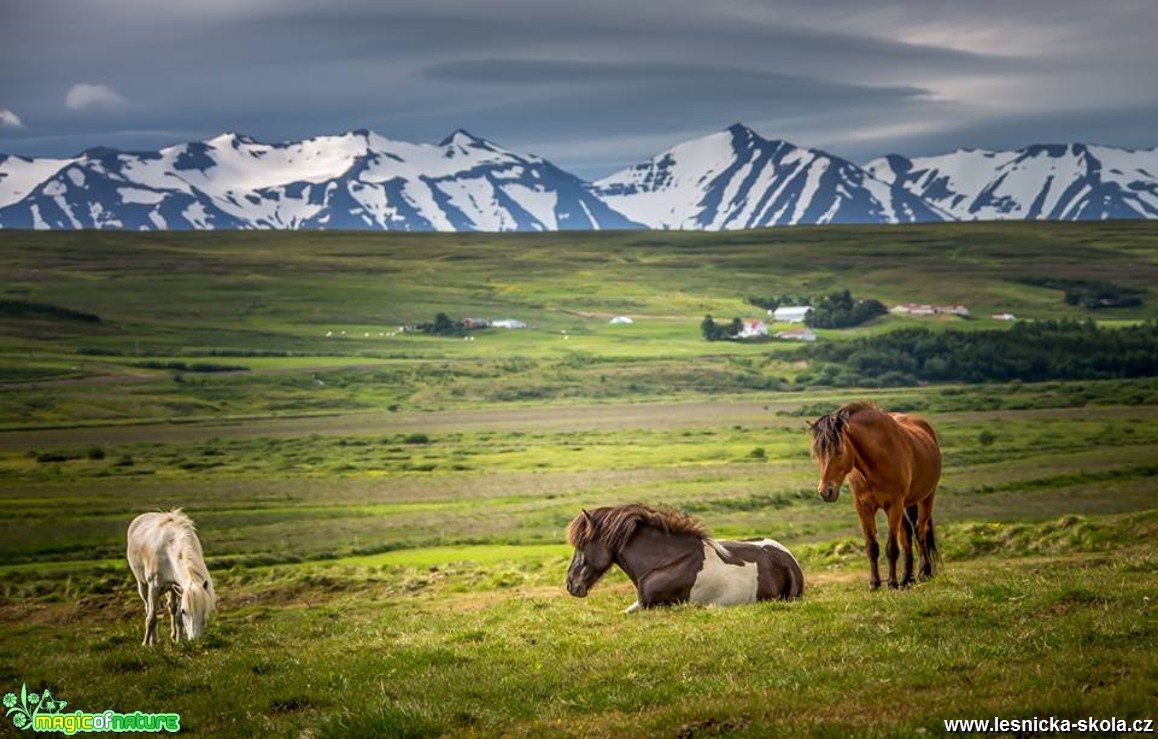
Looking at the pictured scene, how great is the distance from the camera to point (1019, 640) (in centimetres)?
1358

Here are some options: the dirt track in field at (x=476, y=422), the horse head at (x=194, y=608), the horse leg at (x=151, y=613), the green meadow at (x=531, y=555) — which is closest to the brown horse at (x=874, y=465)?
the green meadow at (x=531, y=555)

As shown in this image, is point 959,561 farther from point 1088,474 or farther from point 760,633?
point 1088,474

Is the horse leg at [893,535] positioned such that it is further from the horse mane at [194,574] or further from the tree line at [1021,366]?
the tree line at [1021,366]

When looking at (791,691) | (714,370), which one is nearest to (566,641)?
(791,691)

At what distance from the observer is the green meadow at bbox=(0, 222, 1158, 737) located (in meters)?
12.3

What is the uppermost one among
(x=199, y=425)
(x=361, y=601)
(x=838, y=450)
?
(x=838, y=450)

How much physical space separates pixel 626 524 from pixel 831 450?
4.08m

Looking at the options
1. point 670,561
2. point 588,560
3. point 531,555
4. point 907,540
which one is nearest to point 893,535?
point 907,540

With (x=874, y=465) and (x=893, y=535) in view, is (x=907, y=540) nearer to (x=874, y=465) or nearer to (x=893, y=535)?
(x=893, y=535)

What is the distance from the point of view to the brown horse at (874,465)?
19203 millimetres

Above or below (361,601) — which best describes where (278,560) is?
below

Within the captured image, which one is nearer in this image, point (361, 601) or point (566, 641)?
point (566, 641)

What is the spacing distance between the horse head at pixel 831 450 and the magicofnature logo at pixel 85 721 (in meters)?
11.0

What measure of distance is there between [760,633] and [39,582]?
4037 centimetres
